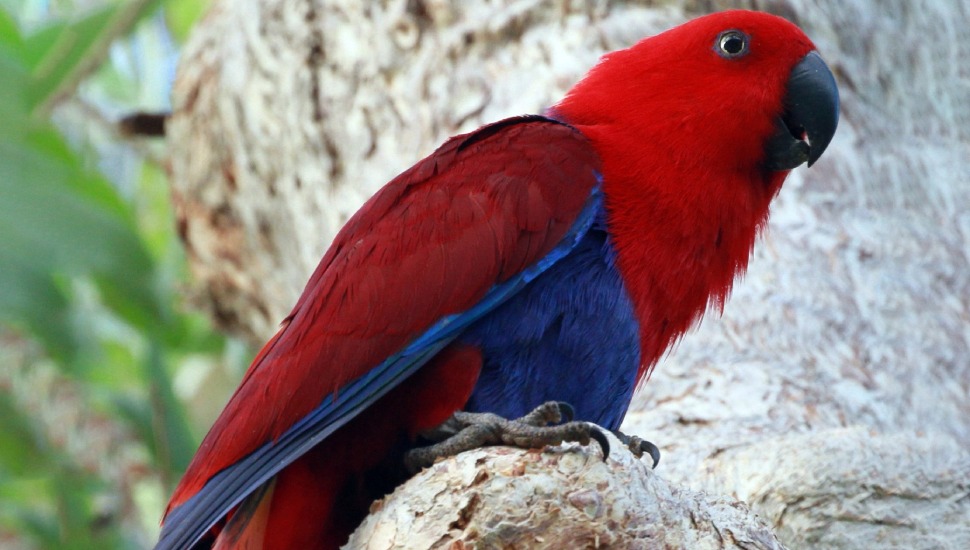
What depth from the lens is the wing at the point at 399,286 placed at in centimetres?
244

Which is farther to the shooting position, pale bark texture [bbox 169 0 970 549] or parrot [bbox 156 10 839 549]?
pale bark texture [bbox 169 0 970 549]

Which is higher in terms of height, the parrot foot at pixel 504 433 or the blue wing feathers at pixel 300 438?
the blue wing feathers at pixel 300 438

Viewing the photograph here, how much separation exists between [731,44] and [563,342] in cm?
106

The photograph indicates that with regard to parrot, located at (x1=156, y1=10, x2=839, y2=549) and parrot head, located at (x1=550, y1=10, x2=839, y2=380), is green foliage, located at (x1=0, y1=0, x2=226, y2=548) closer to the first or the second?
parrot, located at (x1=156, y1=10, x2=839, y2=549)


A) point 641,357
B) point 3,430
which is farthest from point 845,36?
point 3,430

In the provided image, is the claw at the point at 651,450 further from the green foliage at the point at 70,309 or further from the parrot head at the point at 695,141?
the green foliage at the point at 70,309

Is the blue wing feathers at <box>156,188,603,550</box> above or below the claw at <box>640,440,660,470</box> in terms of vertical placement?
above

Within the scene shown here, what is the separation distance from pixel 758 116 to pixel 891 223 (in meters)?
0.83

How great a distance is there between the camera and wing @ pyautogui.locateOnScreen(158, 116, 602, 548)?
7.99 ft

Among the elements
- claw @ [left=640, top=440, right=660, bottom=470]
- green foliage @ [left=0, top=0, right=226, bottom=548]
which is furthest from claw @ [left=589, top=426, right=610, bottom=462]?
green foliage @ [left=0, top=0, right=226, bottom=548]

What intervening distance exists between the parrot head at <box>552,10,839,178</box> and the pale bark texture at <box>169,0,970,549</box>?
54 centimetres

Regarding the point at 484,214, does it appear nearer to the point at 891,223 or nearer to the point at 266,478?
the point at 266,478

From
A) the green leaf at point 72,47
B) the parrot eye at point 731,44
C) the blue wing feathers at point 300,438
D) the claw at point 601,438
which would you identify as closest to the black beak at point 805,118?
the parrot eye at point 731,44

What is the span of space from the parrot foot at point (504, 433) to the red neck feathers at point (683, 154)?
0.51m
